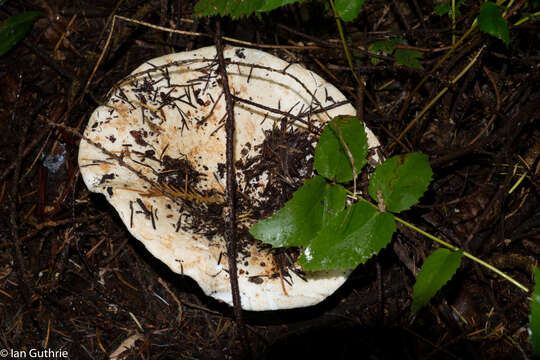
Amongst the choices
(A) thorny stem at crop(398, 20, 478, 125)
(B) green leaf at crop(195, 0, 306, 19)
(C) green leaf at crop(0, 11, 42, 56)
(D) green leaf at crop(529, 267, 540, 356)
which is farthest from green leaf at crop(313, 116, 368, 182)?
(C) green leaf at crop(0, 11, 42, 56)

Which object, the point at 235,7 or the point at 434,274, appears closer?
the point at 434,274

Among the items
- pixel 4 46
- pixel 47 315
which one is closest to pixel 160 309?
pixel 47 315

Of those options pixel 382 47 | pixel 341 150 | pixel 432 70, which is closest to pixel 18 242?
pixel 341 150

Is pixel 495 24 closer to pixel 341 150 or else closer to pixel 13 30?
pixel 341 150

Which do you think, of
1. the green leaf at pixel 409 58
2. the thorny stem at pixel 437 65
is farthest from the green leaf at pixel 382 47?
the thorny stem at pixel 437 65

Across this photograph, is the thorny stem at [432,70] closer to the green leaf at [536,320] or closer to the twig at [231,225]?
the twig at [231,225]

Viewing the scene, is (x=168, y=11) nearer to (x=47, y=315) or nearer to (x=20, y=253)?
(x=20, y=253)

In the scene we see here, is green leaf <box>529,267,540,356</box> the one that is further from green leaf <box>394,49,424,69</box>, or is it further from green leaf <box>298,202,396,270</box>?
green leaf <box>394,49,424,69</box>
